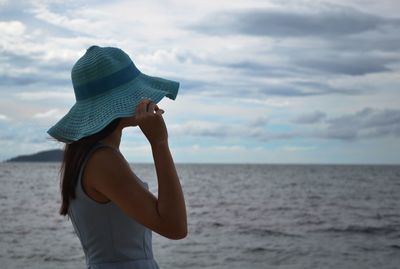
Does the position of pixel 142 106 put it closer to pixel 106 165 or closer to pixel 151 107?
pixel 151 107

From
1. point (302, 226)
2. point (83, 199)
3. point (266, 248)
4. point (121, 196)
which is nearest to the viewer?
point (121, 196)

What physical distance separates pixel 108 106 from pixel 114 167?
0.26 m

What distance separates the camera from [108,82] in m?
2.29

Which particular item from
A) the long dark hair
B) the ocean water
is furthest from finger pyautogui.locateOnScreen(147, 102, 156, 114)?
the ocean water

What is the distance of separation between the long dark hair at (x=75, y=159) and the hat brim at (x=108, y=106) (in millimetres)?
36

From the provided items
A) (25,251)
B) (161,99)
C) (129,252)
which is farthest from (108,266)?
(25,251)

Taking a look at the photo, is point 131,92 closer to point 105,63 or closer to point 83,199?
point 105,63

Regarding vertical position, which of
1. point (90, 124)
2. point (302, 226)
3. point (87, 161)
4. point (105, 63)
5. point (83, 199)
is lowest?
point (302, 226)

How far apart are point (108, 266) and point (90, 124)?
1.76 ft

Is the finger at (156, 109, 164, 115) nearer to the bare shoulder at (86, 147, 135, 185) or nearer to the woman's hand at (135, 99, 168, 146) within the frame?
the woman's hand at (135, 99, 168, 146)

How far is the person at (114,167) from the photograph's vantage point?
6.68 feet

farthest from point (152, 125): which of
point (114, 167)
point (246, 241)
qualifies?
point (246, 241)

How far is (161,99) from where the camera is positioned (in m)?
2.20

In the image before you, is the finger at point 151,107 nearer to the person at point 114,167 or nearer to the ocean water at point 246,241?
the person at point 114,167
